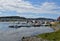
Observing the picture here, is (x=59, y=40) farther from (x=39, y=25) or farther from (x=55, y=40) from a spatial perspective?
(x=39, y=25)

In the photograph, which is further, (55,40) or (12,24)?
(12,24)

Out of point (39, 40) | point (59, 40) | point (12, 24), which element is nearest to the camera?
point (59, 40)

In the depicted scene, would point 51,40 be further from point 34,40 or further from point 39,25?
point 39,25

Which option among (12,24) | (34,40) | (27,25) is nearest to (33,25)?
(27,25)

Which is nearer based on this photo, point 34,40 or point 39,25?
point 34,40

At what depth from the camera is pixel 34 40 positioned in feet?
46.2

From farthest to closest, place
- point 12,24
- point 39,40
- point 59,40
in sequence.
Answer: point 12,24 < point 39,40 < point 59,40

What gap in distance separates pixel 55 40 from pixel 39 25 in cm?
2922

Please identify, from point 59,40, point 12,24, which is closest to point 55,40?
point 59,40

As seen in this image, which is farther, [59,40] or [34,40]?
[34,40]

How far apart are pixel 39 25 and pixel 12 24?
6317 millimetres

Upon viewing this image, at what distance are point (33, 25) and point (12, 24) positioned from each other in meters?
5.08

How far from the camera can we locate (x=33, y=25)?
41438mm

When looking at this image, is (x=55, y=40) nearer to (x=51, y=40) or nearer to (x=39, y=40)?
(x=51, y=40)
